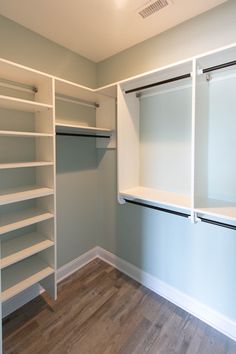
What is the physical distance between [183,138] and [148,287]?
1.63 meters

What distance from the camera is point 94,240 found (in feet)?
9.04

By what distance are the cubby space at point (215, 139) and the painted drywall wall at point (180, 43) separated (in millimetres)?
306

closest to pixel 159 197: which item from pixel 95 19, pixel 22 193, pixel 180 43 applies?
pixel 22 193

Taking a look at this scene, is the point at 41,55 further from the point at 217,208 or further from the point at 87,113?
the point at 217,208

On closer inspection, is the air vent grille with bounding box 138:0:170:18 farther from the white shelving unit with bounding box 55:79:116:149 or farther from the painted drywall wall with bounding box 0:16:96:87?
the painted drywall wall with bounding box 0:16:96:87

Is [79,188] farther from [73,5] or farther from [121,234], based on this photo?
[73,5]

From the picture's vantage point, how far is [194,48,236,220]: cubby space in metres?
1.52

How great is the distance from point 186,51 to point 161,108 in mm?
510

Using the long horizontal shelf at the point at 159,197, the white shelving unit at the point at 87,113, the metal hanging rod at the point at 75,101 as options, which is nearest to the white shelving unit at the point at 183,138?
the long horizontal shelf at the point at 159,197

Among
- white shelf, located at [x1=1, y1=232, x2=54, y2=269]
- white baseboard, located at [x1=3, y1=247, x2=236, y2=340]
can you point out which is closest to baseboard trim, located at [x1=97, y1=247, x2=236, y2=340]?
white baseboard, located at [x1=3, y1=247, x2=236, y2=340]

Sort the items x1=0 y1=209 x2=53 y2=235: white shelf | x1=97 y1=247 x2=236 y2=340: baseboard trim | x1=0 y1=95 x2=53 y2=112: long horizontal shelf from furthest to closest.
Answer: x1=97 y1=247 x2=236 y2=340: baseboard trim → x1=0 y1=209 x2=53 y2=235: white shelf → x1=0 y1=95 x2=53 y2=112: long horizontal shelf

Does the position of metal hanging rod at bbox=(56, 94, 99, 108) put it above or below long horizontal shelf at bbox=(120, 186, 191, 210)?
above

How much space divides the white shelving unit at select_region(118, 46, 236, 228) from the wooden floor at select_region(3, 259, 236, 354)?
0.97 meters

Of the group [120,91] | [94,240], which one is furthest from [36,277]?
[120,91]
